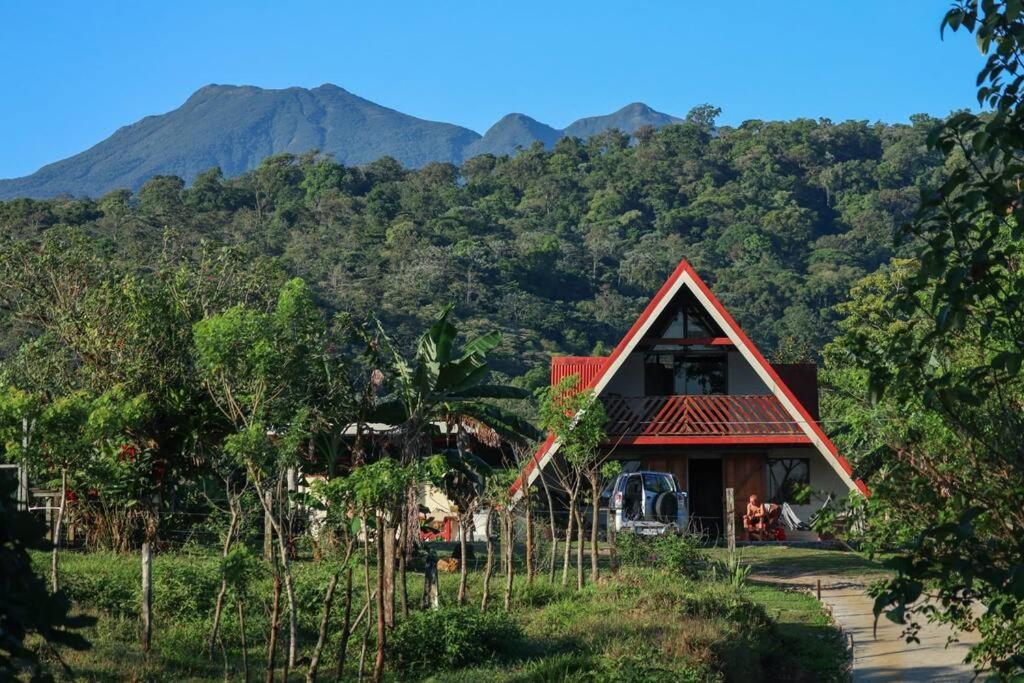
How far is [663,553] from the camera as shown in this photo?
68.8 ft

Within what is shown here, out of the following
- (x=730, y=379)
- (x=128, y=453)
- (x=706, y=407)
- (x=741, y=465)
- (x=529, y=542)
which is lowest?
(x=529, y=542)

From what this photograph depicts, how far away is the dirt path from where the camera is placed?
1583 centimetres

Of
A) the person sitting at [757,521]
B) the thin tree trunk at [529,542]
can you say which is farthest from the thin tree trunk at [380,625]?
the person sitting at [757,521]

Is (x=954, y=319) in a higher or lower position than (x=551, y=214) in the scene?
lower

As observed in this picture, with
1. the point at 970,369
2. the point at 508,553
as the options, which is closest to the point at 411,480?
the point at 508,553

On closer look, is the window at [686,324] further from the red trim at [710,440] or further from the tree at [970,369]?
the tree at [970,369]

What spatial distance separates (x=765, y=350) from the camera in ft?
264

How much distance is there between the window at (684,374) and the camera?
3312 cm

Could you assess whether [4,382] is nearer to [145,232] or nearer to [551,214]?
[145,232]

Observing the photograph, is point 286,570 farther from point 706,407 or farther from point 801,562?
point 706,407

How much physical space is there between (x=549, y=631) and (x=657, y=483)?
14.7 m

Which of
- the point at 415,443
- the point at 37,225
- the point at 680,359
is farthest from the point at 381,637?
the point at 37,225

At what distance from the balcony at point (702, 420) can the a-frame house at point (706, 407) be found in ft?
0.08

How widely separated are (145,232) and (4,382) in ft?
181
